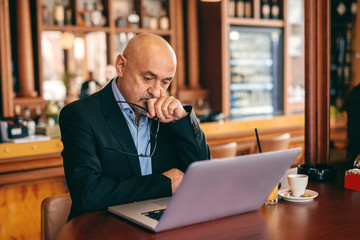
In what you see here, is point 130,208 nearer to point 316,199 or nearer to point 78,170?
point 78,170

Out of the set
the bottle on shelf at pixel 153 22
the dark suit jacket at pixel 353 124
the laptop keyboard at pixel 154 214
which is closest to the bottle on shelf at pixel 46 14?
the bottle on shelf at pixel 153 22

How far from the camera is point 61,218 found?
155 cm

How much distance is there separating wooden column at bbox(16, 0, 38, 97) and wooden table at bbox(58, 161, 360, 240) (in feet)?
12.0

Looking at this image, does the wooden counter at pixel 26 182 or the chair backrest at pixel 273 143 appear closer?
the wooden counter at pixel 26 182

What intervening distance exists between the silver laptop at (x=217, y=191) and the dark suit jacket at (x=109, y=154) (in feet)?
0.38

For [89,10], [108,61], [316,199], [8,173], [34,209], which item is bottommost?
[34,209]

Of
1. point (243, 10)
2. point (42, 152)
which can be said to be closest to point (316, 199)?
point (42, 152)

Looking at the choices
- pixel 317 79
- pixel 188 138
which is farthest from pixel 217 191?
pixel 317 79

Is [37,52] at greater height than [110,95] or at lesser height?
greater

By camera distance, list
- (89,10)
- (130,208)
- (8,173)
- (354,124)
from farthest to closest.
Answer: (89,10) → (8,173) → (354,124) → (130,208)

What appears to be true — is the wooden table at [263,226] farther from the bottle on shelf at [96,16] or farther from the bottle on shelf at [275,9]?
the bottle on shelf at [275,9]

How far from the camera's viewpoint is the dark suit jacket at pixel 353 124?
6.37ft

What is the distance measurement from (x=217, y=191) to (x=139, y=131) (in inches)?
28.9

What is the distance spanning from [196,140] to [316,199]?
544 millimetres
